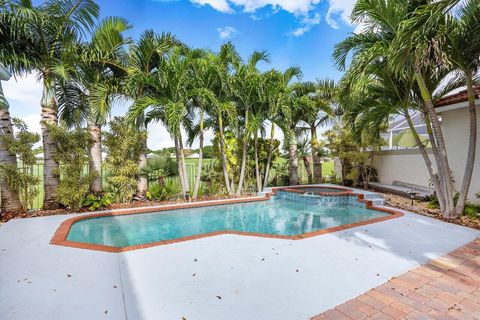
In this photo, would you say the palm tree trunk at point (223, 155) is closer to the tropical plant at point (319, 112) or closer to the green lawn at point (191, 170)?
the green lawn at point (191, 170)

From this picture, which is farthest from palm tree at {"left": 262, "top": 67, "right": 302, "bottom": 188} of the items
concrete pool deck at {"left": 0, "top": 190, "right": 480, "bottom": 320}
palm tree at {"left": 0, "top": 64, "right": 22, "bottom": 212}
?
palm tree at {"left": 0, "top": 64, "right": 22, "bottom": 212}

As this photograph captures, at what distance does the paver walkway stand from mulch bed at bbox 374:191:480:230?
312cm

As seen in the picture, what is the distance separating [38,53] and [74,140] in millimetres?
2829

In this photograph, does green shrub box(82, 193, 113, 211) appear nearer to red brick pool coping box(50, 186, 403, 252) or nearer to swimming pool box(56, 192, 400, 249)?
red brick pool coping box(50, 186, 403, 252)

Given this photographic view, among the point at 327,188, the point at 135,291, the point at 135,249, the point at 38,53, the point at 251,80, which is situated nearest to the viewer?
the point at 135,291

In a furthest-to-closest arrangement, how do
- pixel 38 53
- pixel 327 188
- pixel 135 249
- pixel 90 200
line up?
1. pixel 327 188
2. pixel 90 200
3. pixel 38 53
4. pixel 135 249

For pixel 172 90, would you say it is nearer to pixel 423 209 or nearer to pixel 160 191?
pixel 160 191

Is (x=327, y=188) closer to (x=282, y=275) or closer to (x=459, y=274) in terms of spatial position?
(x=459, y=274)

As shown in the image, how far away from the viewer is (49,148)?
7625 mm

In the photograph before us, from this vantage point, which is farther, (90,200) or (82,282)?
(90,200)

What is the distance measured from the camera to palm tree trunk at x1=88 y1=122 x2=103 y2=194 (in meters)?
8.66

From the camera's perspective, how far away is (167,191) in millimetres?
10367

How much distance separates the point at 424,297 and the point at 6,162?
9889 mm

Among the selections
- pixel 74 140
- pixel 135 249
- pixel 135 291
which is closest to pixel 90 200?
pixel 74 140
